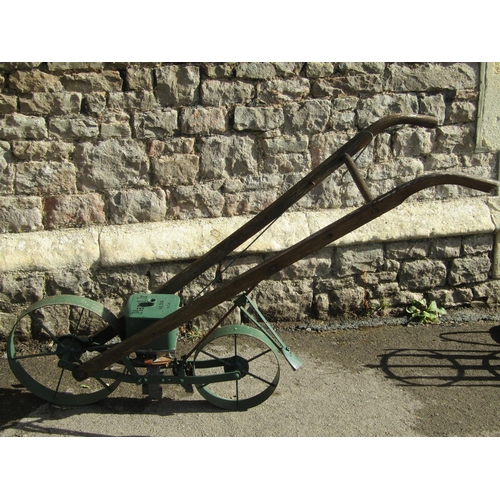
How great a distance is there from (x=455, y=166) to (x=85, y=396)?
A: 11.1 ft

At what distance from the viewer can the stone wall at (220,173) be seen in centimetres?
438

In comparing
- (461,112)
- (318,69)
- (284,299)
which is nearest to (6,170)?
(284,299)

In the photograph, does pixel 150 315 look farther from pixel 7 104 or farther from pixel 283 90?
pixel 283 90

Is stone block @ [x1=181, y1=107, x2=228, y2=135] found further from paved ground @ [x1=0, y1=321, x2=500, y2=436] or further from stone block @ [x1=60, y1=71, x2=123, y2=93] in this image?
paved ground @ [x1=0, y1=321, x2=500, y2=436]

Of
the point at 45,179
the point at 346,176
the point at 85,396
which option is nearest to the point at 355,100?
the point at 346,176

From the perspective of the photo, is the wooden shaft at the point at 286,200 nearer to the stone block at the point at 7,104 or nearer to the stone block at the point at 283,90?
the stone block at the point at 283,90

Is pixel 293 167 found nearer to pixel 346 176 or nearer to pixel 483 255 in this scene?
pixel 346 176

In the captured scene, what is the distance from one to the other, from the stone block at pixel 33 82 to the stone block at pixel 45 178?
51cm

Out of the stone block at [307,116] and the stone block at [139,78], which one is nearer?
the stone block at [139,78]

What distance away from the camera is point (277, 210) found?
3.81 metres

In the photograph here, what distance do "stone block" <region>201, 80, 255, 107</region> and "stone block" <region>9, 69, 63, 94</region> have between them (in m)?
1.05

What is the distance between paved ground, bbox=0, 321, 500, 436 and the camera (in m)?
3.55

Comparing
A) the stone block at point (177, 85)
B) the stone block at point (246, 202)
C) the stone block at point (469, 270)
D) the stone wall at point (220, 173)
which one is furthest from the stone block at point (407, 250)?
the stone block at point (177, 85)

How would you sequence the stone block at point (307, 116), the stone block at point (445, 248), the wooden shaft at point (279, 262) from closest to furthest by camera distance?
the wooden shaft at point (279, 262) → the stone block at point (307, 116) → the stone block at point (445, 248)
